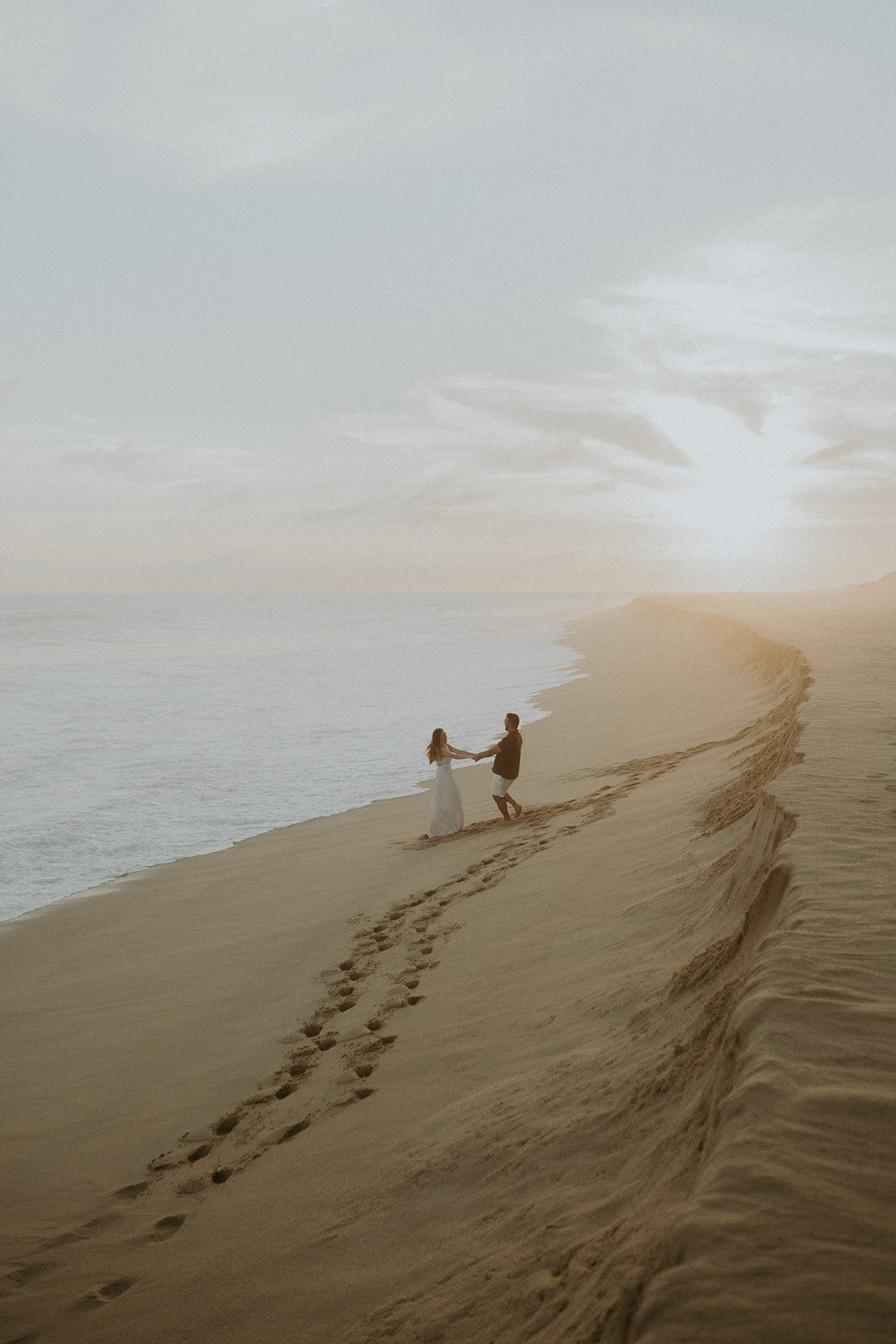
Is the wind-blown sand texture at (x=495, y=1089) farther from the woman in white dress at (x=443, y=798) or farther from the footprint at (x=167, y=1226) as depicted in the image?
the woman in white dress at (x=443, y=798)

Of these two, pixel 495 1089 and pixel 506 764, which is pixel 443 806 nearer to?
pixel 506 764

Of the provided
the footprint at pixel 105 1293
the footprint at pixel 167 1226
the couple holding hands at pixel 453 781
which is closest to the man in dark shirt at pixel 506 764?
the couple holding hands at pixel 453 781

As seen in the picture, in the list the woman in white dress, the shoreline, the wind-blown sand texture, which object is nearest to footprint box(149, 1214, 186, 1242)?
the wind-blown sand texture

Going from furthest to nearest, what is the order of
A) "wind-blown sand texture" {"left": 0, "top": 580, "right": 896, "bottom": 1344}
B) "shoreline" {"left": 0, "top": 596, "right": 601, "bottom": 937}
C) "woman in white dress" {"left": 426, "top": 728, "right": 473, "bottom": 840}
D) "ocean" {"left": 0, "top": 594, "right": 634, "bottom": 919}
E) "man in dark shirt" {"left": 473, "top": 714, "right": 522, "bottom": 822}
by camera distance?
1. "ocean" {"left": 0, "top": 594, "right": 634, "bottom": 919}
2. "man in dark shirt" {"left": 473, "top": 714, "right": 522, "bottom": 822}
3. "woman in white dress" {"left": 426, "top": 728, "right": 473, "bottom": 840}
4. "shoreline" {"left": 0, "top": 596, "right": 601, "bottom": 937}
5. "wind-blown sand texture" {"left": 0, "top": 580, "right": 896, "bottom": 1344}

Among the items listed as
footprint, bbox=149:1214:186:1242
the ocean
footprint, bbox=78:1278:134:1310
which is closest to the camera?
footprint, bbox=78:1278:134:1310

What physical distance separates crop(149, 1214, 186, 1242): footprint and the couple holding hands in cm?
619

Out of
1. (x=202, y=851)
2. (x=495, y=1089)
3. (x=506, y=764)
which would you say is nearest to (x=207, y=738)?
(x=202, y=851)

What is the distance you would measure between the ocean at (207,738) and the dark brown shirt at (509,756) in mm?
3303

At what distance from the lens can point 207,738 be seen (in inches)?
741

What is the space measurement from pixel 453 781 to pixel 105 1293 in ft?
22.4

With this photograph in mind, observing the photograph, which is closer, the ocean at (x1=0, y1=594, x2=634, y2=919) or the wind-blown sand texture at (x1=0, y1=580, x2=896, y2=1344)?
the wind-blown sand texture at (x1=0, y1=580, x2=896, y2=1344)

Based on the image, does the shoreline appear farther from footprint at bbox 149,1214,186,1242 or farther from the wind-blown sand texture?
footprint at bbox 149,1214,186,1242

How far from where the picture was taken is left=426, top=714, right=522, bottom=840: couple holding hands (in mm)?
9852

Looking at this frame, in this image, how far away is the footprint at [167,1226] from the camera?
11.9 feet
